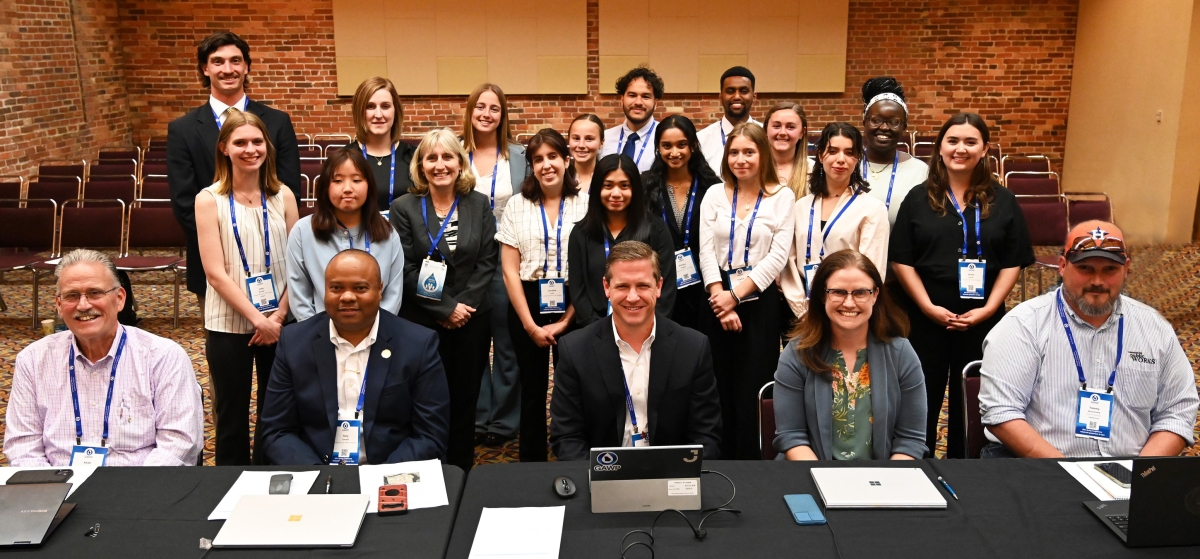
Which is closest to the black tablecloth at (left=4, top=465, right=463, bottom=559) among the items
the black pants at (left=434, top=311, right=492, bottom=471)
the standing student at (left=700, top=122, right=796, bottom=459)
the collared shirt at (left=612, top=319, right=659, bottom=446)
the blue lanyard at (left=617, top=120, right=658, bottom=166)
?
the collared shirt at (left=612, top=319, right=659, bottom=446)

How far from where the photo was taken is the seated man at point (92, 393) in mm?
2809

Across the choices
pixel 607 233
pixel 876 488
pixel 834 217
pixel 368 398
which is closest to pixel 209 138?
pixel 368 398

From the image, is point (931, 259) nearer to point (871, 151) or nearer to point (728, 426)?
point (871, 151)

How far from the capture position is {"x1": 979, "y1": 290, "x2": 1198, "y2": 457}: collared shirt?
2850 millimetres

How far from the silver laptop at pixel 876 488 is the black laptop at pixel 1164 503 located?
43 cm

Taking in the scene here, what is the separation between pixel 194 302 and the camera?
24.2 feet

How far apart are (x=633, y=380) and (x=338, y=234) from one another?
1.34 metres

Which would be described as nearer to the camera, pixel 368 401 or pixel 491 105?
pixel 368 401

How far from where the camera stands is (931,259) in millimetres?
3785

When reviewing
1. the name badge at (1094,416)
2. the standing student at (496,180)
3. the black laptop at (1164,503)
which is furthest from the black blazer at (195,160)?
the black laptop at (1164,503)

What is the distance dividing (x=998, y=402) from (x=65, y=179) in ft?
27.4

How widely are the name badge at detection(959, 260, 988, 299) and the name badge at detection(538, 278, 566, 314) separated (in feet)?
5.52

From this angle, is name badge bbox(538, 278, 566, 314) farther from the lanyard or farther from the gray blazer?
the lanyard

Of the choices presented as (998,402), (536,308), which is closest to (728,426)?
(536,308)
